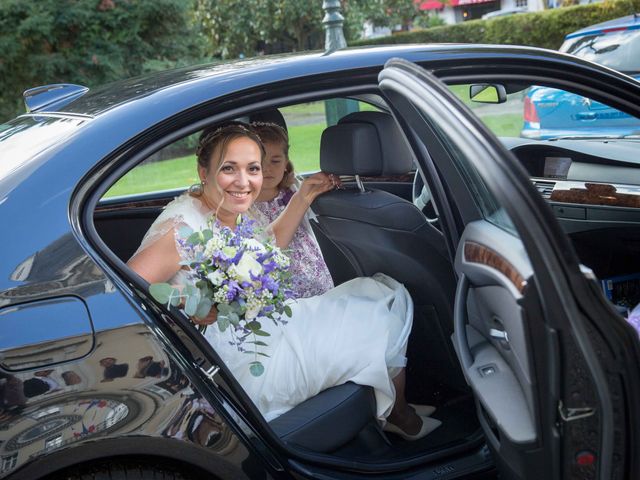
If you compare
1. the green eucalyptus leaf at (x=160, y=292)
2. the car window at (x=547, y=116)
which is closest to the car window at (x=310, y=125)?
the car window at (x=547, y=116)

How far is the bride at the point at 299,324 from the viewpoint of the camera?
219 cm

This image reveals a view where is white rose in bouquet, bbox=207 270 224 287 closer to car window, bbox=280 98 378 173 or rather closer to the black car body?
the black car body

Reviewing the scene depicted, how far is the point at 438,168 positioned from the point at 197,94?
0.74 meters

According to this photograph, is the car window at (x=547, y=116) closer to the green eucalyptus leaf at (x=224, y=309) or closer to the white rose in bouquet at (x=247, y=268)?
the white rose in bouquet at (x=247, y=268)

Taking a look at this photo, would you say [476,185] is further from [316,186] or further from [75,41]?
[75,41]

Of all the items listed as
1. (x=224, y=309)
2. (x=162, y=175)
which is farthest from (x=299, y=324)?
(x=162, y=175)

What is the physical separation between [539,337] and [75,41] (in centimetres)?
1109

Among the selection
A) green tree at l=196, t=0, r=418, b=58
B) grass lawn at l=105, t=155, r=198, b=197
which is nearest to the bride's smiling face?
grass lawn at l=105, t=155, r=198, b=197

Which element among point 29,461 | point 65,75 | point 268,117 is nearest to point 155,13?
point 65,75

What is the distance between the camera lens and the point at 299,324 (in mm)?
2393

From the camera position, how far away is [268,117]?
289 centimetres

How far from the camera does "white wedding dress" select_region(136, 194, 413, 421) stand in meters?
2.20

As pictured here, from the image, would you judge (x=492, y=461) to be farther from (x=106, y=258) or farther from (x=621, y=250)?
(x=106, y=258)

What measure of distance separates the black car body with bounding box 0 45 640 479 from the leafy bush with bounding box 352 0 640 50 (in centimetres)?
1320
